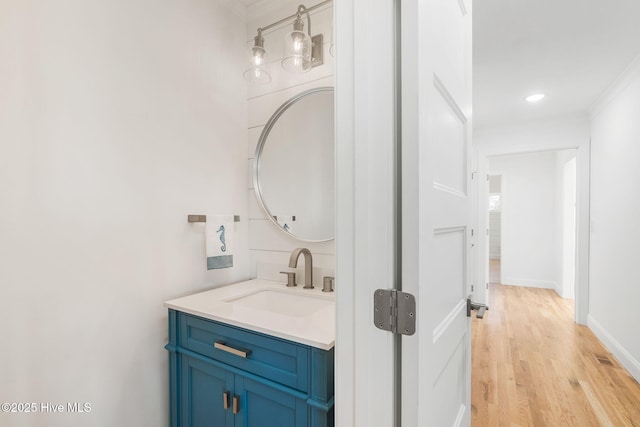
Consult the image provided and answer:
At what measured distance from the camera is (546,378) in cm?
237

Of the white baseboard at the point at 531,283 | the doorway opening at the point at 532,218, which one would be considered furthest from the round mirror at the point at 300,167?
the white baseboard at the point at 531,283

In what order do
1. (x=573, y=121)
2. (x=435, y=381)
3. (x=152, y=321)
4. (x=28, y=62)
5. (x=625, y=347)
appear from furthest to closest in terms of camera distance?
(x=573, y=121), (x=625, y=347), (x=152, y=321), (x=28, y=62), (x=435, y=381)

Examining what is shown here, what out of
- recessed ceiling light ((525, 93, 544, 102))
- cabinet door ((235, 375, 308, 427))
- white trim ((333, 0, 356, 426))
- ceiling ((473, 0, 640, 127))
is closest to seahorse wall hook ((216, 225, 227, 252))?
cabinet door ((235, 375, 308, 427))

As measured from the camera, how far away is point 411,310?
0.65 meters

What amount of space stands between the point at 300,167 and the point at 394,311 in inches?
48.8

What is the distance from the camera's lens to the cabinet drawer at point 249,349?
1.05 metres

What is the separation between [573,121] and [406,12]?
13.0 feet

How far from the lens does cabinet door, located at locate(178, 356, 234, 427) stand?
1.27 metres

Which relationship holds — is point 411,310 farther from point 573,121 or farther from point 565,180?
point 565,180

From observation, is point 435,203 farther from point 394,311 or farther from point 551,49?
point 551,49

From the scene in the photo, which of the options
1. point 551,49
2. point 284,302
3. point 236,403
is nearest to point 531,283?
point 551,49

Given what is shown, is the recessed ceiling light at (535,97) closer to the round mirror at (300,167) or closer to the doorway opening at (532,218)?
the doorway opening at (532,218)

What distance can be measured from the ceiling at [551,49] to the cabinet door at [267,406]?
2.16m

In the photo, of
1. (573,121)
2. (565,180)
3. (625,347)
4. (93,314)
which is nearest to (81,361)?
(93,314)
